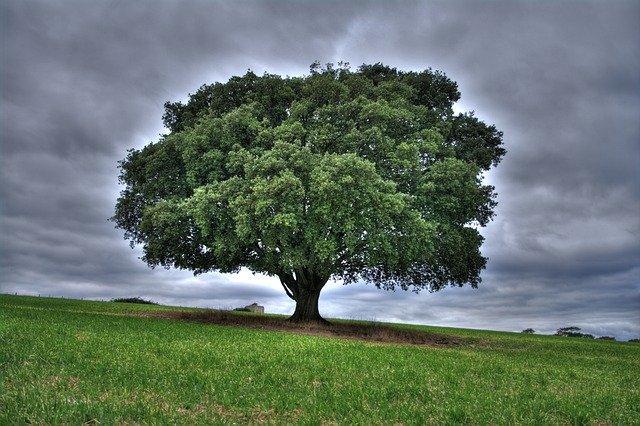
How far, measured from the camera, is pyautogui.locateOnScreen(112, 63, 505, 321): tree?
3012 cm

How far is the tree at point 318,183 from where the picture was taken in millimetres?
30125

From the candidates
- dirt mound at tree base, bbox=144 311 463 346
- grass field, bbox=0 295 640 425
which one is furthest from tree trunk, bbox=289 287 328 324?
grass field, bbox=0 295 640 425

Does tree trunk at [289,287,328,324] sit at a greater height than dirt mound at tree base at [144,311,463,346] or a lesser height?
greater

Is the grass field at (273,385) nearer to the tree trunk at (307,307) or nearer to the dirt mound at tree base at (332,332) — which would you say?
the dirt mound at tree base at (332,332)

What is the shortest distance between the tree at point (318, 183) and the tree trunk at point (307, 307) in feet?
0.27

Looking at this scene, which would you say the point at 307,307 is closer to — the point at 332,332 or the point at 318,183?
the point at 332,332

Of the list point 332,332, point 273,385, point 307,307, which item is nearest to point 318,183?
point 332,332

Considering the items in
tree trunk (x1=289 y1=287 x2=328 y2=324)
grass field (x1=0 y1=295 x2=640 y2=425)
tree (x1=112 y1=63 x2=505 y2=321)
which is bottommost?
grass field (x1=0 y1=295 x2=640 y2=425)

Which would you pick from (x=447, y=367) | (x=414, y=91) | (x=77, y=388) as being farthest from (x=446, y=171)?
(x=77, y=388)

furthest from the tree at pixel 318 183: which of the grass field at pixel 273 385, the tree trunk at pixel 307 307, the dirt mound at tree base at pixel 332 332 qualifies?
the grass field at pixel 273 385

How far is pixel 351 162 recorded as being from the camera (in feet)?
94.3

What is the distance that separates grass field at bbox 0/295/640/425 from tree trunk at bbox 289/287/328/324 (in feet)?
60.7

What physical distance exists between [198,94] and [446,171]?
73.2ft

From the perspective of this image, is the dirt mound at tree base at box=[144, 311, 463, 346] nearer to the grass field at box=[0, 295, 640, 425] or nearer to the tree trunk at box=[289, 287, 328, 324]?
the tree trunk at box=[289, 287, 328, 324]
